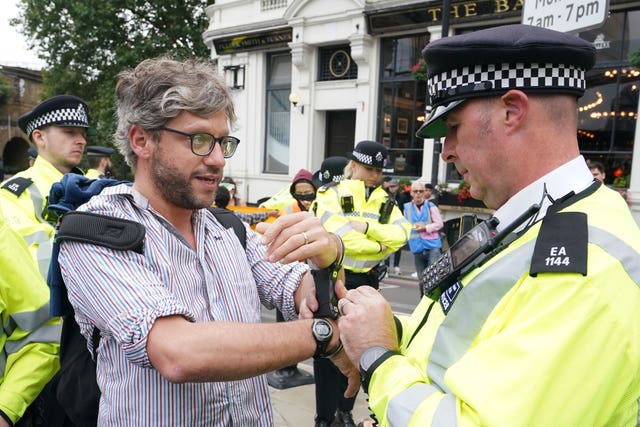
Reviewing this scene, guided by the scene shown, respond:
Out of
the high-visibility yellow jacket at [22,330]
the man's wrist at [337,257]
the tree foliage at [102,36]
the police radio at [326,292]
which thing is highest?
the tree foliage at [102,36]

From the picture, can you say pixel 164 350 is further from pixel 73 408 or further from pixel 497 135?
pixel 497 135

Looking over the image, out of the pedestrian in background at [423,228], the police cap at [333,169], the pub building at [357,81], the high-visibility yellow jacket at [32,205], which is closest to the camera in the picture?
the high-visibility yellow jacket at [32,205]

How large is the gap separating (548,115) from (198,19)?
2184cm

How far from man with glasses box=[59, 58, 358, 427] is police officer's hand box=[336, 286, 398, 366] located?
11cm

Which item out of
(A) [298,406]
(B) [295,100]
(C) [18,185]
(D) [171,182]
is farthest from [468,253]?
(B) [295,100]

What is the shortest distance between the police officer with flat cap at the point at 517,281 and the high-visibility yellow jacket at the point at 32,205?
77.2 inches

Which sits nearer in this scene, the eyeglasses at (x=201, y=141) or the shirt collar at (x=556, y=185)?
the shirt collar at (x=556, y=185)

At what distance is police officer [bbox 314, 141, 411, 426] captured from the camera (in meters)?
3.66

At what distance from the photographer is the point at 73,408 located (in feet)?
5.31

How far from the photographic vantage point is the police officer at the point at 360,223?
12.0 feet

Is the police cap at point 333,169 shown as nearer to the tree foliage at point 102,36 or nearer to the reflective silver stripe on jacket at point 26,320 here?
the reflective silver stripe on jacket at point 26,320

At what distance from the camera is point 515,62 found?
1.29 m

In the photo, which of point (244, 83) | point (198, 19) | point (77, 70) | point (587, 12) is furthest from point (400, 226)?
point (77, 70)

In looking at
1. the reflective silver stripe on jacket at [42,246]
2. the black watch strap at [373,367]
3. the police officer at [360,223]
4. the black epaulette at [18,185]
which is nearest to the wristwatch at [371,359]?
the black watch strap at [373,367]
